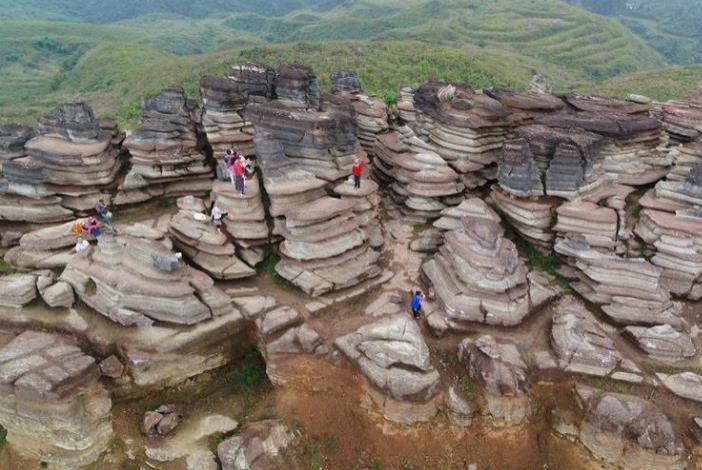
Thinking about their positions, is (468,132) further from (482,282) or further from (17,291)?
(17,291)

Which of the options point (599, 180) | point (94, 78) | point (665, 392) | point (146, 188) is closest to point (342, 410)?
point (665, 392)

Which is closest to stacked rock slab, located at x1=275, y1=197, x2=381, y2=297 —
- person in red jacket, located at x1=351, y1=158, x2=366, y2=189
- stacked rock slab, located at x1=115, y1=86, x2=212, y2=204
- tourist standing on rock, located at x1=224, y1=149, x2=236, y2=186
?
person in red jacket, located at x1=351, y1=158, x2=366, y2=189

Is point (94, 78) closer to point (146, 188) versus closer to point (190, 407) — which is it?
point (146, 188)

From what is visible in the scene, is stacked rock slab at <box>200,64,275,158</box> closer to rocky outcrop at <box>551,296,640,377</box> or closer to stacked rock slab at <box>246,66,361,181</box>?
stacked rock slab at <box>246,66,361,181</box>

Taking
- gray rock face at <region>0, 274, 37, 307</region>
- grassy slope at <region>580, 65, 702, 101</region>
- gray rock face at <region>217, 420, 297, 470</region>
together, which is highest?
gray rock face at <region>0, 274, 37, 307</region>

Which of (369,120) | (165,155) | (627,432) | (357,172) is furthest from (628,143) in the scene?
(165,155)

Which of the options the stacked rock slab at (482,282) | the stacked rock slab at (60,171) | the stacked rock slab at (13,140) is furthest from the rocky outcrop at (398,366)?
the stacked rock slab at (13,140)

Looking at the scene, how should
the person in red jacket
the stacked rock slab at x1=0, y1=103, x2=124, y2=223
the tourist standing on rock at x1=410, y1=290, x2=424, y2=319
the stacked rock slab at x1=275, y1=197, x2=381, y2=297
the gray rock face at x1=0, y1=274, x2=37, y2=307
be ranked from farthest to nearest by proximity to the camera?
the person in red jacket, the stacked rock slab at x1=0, y1=103, x2=124, y2=223, the stacked rock slab at x1=275, y1=197, x2=381, y2=297, the tourist standing on rock at x1=410, y1=290, x2=424, y2=319, the gray rock face at x1=0, y1=274, x2=37, y2=307
